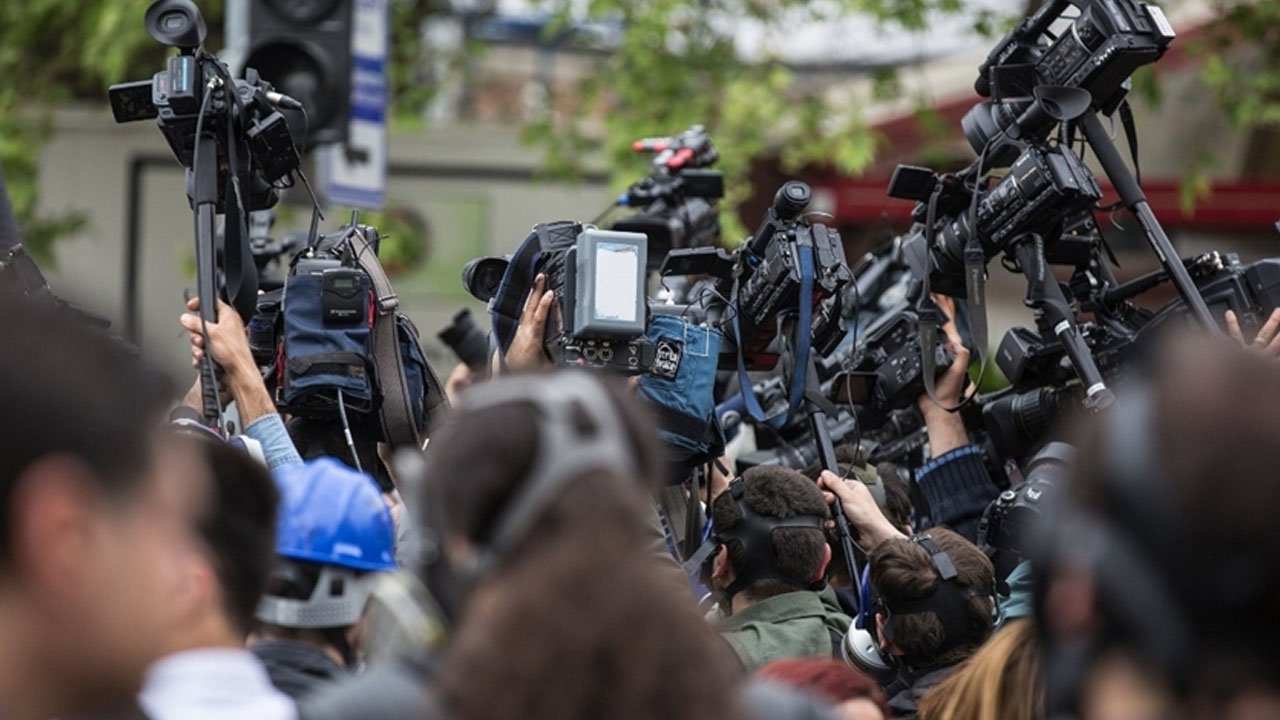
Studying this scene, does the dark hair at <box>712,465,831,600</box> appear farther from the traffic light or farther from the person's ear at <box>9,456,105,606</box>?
the traffic light

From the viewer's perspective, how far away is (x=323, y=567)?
276 centimetres

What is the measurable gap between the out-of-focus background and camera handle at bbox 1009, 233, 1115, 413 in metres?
4.19

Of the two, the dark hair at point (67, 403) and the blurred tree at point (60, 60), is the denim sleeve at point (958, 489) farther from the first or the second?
the blurred tree at point (60, 60)

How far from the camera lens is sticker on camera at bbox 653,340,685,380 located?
4727mm

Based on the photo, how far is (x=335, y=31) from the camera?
8.95 metres

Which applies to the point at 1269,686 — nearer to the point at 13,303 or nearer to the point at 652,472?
the point at 652,472

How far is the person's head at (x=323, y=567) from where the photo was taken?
2.75 m

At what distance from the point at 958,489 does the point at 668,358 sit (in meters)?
1.17

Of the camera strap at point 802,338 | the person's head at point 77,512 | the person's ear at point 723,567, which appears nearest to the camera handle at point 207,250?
the person's ear at point 723,567

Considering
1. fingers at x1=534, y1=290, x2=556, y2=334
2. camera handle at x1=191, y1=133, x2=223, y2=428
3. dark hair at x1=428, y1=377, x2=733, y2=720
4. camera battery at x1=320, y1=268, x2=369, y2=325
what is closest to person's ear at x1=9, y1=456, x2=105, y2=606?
dark hair at x1=428, y1=377, x2=733, y2=720

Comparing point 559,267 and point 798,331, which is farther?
point 798,331

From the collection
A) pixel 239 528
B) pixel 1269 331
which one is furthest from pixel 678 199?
pixel 239 528

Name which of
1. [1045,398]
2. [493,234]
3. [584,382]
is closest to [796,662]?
[584,382]

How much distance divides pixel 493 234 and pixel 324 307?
12519mm
